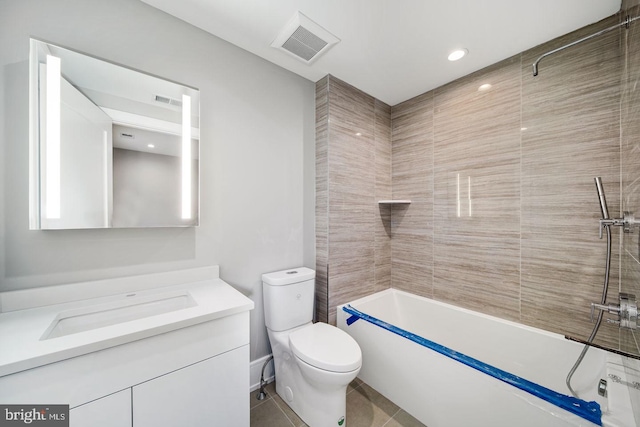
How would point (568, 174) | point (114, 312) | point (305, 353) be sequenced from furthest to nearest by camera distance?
point (568, 174) < point (305, 353) < point (114, 312)

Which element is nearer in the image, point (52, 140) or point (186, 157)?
point (52, 140)

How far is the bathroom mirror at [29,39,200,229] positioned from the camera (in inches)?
41.3

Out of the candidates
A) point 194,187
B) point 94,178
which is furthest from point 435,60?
point 94,178

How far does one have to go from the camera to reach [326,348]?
4.56 ft

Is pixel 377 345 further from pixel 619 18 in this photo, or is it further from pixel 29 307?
pixel 619 18

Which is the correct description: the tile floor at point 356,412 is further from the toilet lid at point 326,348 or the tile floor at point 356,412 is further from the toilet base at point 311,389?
the toilet lid at point 326,348

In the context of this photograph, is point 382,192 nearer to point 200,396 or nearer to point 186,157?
point 186,157

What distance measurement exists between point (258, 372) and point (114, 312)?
1064 millimetres

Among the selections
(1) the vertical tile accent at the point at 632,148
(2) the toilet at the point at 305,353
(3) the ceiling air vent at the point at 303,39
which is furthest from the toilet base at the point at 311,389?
(3) the ceiling air vent at the point at 303,39

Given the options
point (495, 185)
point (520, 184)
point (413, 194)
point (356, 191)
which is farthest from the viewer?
point (413, 194)

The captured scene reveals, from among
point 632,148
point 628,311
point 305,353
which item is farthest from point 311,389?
point 632,148

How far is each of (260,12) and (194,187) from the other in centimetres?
110

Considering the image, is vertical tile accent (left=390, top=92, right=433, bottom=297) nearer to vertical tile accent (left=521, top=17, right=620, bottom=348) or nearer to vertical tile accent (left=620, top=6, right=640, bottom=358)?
vertical tile accent (left=521, top=17, right=620, bottom=348)

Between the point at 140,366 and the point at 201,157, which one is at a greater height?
the point at 201,157
